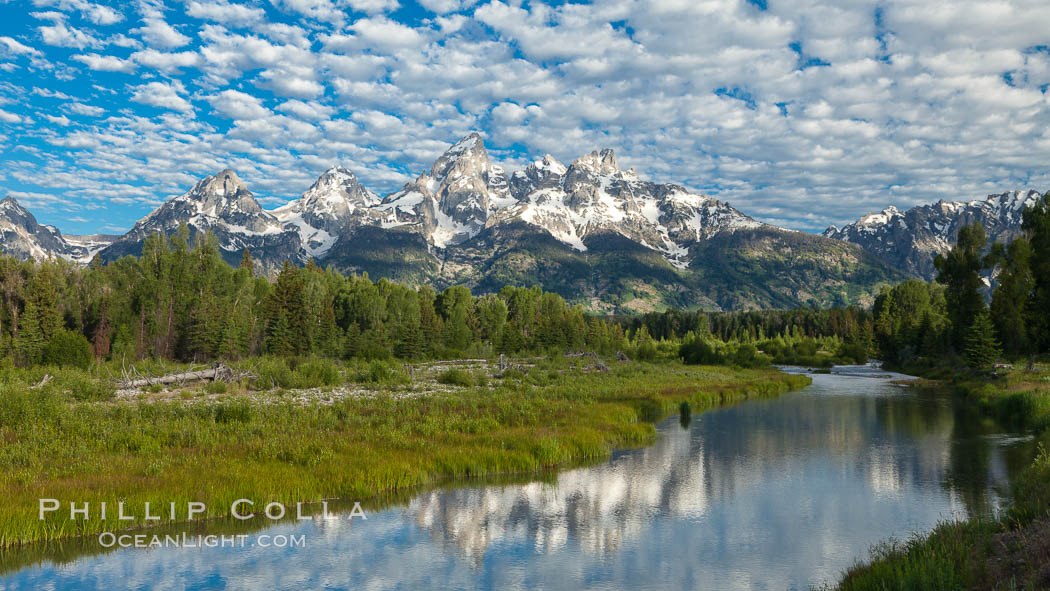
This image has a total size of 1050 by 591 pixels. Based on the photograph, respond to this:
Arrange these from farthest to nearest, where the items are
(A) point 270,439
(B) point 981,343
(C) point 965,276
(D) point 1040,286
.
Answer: (C) point 965,276
(D) point 1040,286
(B) point 981,343
(A) point 270,439

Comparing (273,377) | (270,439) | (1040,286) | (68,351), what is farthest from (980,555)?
(68,351)

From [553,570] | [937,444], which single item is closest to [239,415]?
[553,570]

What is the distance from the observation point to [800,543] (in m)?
18.3

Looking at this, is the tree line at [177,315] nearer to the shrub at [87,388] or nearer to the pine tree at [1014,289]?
the shrub at [87,388]

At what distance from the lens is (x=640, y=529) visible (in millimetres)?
19531

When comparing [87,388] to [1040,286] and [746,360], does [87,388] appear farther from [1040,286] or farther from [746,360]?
[1040,286]

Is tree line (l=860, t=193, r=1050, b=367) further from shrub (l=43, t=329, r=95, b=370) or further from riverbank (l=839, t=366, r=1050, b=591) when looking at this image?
shrub (l=43, t=329, r=95, b=370)

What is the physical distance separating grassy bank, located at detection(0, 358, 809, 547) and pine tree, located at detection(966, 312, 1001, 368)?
135ft

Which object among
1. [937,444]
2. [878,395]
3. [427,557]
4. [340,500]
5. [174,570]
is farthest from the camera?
[878,395]

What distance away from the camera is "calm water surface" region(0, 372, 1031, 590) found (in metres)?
15.5

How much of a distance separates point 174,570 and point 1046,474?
26.6m

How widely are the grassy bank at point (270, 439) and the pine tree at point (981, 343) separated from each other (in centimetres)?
4113

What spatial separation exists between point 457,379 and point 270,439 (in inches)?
1176

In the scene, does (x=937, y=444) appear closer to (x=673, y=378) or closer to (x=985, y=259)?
(x=673, y=378)
